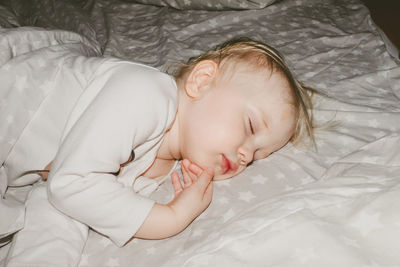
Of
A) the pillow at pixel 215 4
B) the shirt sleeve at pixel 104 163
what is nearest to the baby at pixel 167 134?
the shirt sleeve at pixel 104 163

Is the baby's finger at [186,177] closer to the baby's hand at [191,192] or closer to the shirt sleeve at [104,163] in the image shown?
the baby's hand at [191,192]

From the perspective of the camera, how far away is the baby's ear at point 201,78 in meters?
1.03

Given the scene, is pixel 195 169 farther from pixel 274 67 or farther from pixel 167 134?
pixel 274 67

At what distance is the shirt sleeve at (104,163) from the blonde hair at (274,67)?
337mm

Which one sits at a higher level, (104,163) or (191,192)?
(104,163)

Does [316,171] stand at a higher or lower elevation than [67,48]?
lower

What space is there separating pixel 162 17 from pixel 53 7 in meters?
0.55

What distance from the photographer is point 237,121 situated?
3.15ft

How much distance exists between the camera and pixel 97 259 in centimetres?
83

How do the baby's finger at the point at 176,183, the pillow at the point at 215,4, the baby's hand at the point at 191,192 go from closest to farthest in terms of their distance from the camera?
the baby's hand at the point at 191,192 < the baby's finger at the point at 176,183 < the pillow at the point at 215,4

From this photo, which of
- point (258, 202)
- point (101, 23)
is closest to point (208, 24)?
point (101, 23)

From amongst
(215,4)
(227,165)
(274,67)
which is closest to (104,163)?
(227,165)

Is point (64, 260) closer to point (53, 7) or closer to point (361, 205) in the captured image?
point (361, 205)

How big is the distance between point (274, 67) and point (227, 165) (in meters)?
0.33
